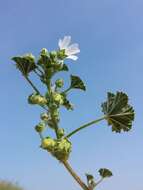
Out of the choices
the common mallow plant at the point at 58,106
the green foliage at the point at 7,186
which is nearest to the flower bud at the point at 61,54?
the common mallow plant at the point at 58,106

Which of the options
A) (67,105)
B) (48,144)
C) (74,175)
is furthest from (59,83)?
(74,175)

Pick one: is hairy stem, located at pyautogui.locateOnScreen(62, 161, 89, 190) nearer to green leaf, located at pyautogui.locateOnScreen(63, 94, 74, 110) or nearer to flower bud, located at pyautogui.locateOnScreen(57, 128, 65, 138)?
flower bud, located at pyautogui.locateOnScreen(57, 128, 65, 138)

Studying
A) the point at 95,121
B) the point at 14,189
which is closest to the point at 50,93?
the point at 95,121

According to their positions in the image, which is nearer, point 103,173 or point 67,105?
point 67,105

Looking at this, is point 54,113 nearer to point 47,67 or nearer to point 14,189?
point 47,67

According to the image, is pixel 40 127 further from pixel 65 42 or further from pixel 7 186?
pixel 7 186

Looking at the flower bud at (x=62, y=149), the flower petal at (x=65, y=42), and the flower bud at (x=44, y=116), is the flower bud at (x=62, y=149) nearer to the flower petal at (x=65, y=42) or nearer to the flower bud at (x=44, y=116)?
the flower bud at (x=44, y=116)
